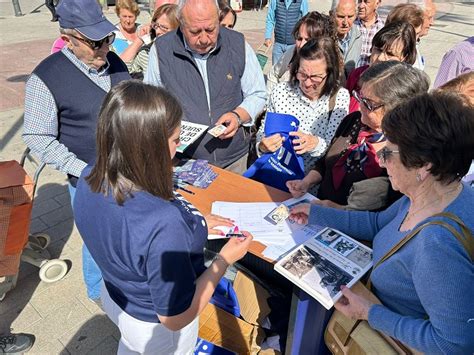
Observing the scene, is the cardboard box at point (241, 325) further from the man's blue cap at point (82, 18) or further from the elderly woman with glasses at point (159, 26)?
the elderly woman with glasses at point (159, 26)

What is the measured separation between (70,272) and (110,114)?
2.35 m

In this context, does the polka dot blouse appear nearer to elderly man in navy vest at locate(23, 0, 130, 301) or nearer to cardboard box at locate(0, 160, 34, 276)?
elderly man in navy vest at locate(23, 0, 130, 301)

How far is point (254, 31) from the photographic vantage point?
11.9 meters

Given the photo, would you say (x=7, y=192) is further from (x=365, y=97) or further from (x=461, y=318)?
(x=461, y=318)

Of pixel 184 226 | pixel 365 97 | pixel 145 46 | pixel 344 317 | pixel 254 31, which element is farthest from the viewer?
pixel 254 31

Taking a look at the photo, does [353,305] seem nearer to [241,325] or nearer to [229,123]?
[241,325]

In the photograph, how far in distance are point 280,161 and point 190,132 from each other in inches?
24.5

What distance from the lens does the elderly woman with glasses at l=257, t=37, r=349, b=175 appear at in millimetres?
2527

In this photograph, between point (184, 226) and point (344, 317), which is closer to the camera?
point (184, 226)

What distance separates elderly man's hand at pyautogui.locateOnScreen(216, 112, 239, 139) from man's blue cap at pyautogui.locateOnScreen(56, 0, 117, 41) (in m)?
0.86

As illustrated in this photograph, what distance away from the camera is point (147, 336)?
1.55 meters

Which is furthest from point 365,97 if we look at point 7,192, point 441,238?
point 7,192

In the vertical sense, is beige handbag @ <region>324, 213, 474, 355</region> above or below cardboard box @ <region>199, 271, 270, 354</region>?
above

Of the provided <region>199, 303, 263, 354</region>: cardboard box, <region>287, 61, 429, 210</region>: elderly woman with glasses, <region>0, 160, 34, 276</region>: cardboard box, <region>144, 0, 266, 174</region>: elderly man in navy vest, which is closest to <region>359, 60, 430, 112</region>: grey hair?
<region>287, 61, 429, 210</region>: elderly woman with glasses
